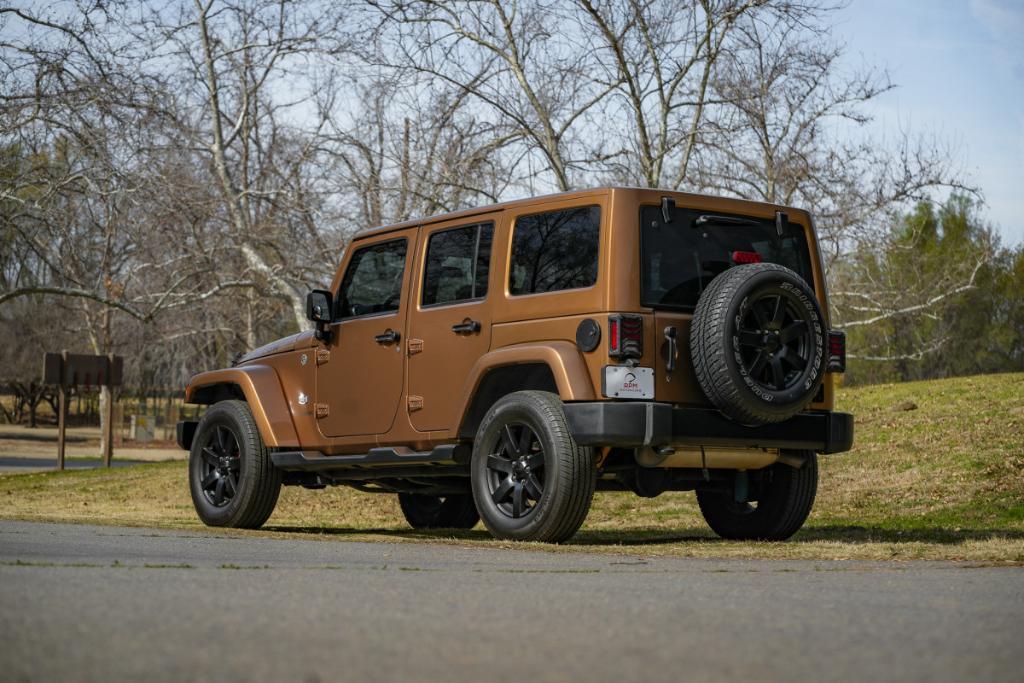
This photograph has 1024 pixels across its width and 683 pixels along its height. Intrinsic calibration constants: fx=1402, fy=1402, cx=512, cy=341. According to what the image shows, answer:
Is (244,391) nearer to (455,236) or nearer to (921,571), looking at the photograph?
(455,236)

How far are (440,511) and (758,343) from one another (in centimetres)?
448

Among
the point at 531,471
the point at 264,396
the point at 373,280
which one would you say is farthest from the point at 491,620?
the point at 264,396

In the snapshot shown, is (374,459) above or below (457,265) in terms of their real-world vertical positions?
below

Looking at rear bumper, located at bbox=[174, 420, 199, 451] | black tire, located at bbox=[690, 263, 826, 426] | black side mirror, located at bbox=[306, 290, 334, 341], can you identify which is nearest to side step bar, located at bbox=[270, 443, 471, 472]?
black side mirror, located at bbox=[306, 290, 334, 341]

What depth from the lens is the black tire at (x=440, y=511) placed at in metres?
12.2

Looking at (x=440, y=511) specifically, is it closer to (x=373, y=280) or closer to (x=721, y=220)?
(x=373, y=280)

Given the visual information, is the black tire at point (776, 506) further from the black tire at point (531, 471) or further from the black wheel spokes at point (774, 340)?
the black tire at point (531, 471)

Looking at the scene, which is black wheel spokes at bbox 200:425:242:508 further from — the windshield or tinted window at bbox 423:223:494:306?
the windshield

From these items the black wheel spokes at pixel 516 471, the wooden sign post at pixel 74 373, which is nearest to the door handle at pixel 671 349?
the black wheel spokes at pixel 516 471

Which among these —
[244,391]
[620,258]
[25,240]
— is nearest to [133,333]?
[25,240]

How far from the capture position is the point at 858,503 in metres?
13.5

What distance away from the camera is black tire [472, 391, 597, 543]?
856 cm

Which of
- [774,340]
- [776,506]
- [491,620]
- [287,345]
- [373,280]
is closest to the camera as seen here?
[491,620]

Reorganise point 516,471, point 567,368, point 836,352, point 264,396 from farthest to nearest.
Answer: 1. point 264,396
2. point 836,352
3. point 516,471
4. point 567,368
